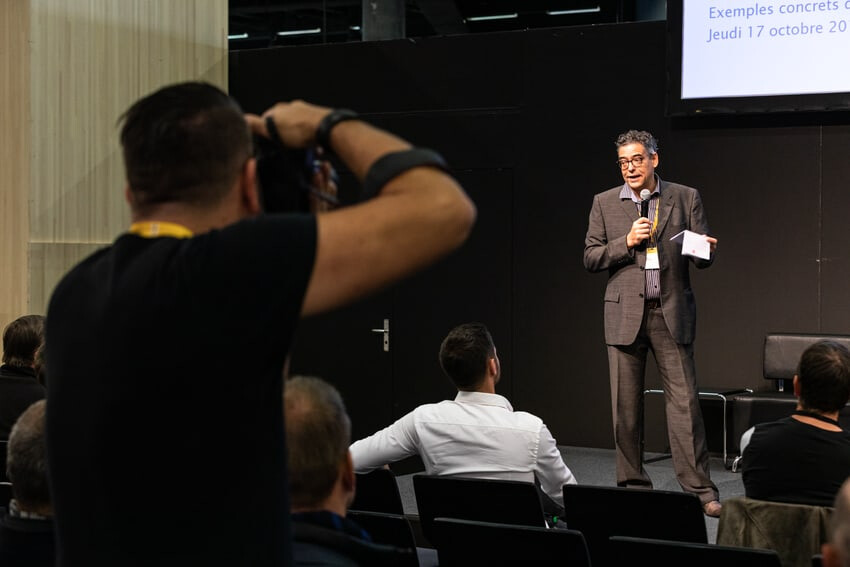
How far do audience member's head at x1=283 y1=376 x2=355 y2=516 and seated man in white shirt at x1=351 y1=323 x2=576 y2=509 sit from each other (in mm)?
1746

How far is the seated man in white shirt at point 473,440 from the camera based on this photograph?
3.38 meters

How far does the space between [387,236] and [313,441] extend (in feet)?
1.67

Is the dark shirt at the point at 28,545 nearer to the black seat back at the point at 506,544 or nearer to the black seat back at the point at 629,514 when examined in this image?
the black seat back at the point at 506,544

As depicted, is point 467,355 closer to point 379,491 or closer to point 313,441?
point 379,491

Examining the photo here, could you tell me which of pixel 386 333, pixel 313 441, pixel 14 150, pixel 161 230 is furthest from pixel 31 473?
pixel 386 333

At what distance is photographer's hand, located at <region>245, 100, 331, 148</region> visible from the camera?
4.16 ft

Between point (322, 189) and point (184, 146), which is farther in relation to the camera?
point (322, 189)

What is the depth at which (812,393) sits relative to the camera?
305cm

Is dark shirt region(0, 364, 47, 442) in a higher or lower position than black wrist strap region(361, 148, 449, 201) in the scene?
lower

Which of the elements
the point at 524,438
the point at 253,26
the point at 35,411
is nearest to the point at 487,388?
the point at 524,438

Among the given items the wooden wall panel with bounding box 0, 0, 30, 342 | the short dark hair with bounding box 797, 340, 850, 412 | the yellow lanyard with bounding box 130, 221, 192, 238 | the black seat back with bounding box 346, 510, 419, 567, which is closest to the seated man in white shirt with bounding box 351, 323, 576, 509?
the black seat back with bounding box 346, 510, 419, 567

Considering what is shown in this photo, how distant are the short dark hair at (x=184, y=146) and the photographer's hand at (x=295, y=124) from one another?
0.14 ft

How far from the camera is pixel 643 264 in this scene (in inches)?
201

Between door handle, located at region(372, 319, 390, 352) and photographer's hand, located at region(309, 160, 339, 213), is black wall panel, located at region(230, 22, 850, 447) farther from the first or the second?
photographer's hand, located at region(309, 160, 339, 213)
